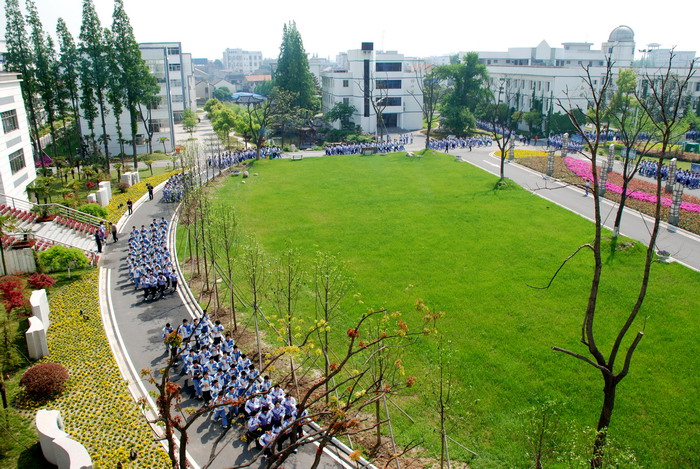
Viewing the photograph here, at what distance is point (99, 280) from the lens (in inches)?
682

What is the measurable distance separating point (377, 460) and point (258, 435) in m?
2.22

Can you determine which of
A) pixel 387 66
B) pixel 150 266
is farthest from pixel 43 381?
pixel 387 66

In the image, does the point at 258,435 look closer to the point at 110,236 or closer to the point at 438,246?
the point at 438,246

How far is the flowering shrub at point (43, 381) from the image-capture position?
36.6ft

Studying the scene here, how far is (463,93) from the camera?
5053cm

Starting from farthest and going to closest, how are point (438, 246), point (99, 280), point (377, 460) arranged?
point (438, 246) < point (99, 280) < point (377, 460)

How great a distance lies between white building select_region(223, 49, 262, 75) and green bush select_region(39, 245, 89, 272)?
16978cm

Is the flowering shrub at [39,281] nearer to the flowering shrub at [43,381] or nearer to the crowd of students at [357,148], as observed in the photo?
the flowering shrub at [43,381]

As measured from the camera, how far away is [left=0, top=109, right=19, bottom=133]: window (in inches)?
833

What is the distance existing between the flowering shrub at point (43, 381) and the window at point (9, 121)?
43.9 feet

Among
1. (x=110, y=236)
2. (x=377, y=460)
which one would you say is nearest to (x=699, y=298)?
(x=377, y=460)

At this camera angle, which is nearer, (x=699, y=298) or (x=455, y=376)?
(x=455, y=376)

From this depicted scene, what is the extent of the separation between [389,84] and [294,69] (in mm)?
9256

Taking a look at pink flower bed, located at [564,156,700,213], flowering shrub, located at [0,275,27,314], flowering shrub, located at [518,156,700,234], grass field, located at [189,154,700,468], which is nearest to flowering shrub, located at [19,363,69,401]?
flowering shrub, located at [0,275,27,314]
